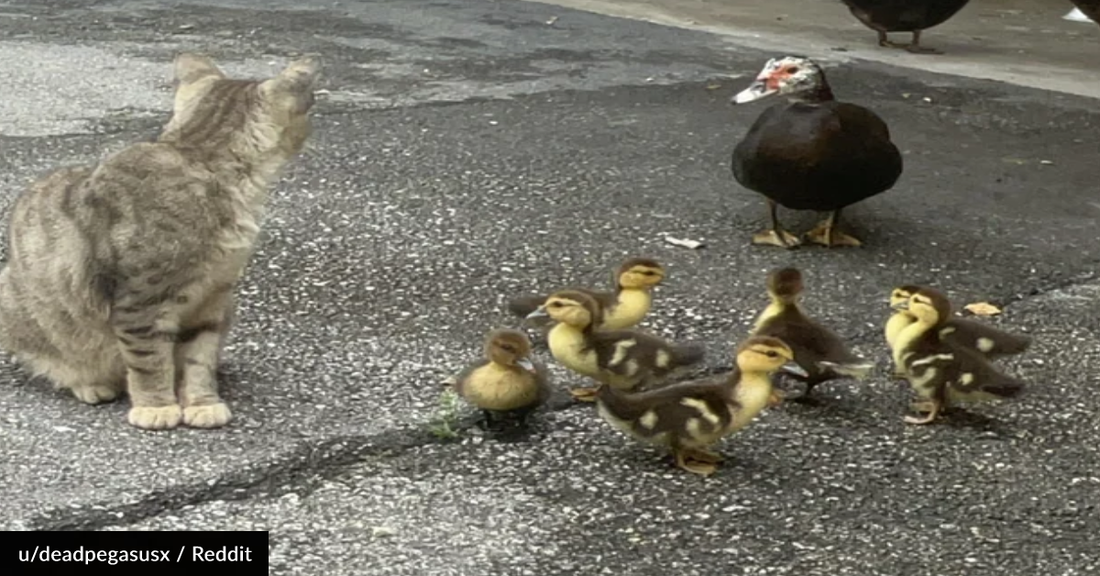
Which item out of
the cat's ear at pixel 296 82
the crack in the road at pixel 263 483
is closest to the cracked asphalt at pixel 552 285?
the crack in the road at pixel 263 483

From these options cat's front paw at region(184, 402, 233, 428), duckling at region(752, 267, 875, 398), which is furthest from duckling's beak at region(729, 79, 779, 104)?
cat's front paw at region(184, 402, 233, 428)

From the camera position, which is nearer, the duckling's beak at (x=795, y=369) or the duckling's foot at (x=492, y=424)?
the duckling's foot at (x=492, y=424)

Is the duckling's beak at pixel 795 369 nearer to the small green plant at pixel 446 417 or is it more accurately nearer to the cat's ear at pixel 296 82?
the small green plant at pixel 446 417

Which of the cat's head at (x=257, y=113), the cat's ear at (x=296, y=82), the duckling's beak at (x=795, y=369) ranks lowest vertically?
the duckling's beak at (x=795, y=369)

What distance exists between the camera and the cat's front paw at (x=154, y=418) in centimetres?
366

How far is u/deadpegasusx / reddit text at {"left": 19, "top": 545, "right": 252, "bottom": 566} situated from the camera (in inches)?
119

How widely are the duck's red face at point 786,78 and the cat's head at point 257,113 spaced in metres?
2.37

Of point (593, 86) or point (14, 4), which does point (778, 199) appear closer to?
point (593, 86)

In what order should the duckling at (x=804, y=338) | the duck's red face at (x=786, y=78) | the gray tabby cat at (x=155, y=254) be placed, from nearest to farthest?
the gray tabby cat at (x=155, y=254)
the duckling at (x=804, y=338)
the duck's red face at (x=786, y=78)

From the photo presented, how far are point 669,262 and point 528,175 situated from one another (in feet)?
3.95

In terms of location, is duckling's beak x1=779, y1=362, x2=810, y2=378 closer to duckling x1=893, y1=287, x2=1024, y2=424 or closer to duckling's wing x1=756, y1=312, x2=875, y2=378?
duckling's wing x1=756, y1=312, x2=875, y2=378

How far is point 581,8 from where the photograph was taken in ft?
37.4

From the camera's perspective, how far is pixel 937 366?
3922mm

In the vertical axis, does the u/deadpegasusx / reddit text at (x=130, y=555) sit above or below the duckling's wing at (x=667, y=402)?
below
